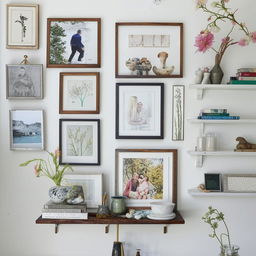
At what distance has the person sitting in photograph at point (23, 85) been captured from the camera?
8.65 feet

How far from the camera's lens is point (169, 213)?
2477 mm

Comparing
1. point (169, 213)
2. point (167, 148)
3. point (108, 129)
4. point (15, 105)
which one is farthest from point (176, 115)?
point (15, 105)

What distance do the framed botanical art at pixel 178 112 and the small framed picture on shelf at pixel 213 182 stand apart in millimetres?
283

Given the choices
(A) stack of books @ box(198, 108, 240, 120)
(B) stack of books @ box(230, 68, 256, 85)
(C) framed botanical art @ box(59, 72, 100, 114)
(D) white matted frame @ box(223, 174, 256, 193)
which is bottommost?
(D) white matted frame @ box(223, 174, 256, 193)

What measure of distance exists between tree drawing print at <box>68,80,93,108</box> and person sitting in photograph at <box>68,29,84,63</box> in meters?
0.15

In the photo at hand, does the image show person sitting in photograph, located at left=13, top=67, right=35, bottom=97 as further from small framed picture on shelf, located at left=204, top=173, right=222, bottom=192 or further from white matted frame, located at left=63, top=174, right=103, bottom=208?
small framed picture on shelf, located at left=204, top=173, right=222, bottom=192

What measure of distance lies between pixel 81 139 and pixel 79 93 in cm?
29

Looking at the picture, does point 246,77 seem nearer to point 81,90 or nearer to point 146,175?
point 146,175

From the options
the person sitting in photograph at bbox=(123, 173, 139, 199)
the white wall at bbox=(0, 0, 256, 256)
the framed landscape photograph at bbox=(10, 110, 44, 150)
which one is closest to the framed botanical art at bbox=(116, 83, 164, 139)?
the white wall at bbox=(0, 0, 256, 256)

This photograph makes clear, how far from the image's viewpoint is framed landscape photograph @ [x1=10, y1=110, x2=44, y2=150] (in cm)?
264

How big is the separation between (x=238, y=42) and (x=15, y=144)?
1.51 m

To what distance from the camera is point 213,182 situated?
8.40 ft

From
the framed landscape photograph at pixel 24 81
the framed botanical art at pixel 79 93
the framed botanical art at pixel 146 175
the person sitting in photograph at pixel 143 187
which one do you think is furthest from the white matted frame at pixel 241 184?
the framed landscape photograph at pixel 24 81

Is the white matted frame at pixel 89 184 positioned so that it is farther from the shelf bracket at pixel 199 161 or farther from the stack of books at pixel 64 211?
the shelf bracket at pixel 199 161
